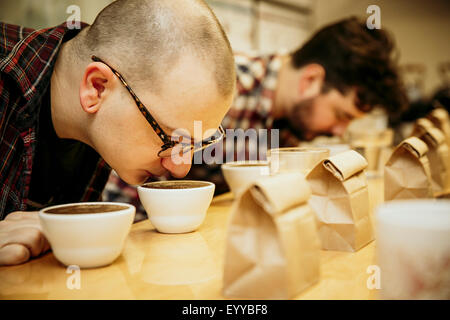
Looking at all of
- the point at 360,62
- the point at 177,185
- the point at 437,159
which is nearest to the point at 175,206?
the point at 177,185

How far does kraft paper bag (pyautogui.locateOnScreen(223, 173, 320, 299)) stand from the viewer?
2.03 feet

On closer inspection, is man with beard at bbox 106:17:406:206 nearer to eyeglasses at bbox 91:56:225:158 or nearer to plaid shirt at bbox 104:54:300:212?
plaid shirt at bbox 104:54:300:212

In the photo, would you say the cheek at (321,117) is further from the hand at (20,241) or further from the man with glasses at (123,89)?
the hand at (20,241)

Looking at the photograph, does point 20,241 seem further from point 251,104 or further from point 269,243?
point 251,104

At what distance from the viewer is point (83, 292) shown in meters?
0.68

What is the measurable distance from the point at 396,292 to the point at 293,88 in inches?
92.1

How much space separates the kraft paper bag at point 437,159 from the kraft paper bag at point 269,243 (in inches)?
40.9

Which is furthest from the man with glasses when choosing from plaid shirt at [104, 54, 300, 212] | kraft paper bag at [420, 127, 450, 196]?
plaid shirt at [104, 54, 300, 212]

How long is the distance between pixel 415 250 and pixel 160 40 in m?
0.81

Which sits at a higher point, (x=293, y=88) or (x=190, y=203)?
(x=293, y=88)

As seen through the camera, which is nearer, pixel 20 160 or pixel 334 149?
pixel 20 160

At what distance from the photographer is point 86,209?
0.85m

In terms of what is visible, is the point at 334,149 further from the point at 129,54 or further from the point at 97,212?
the point at 97,212
